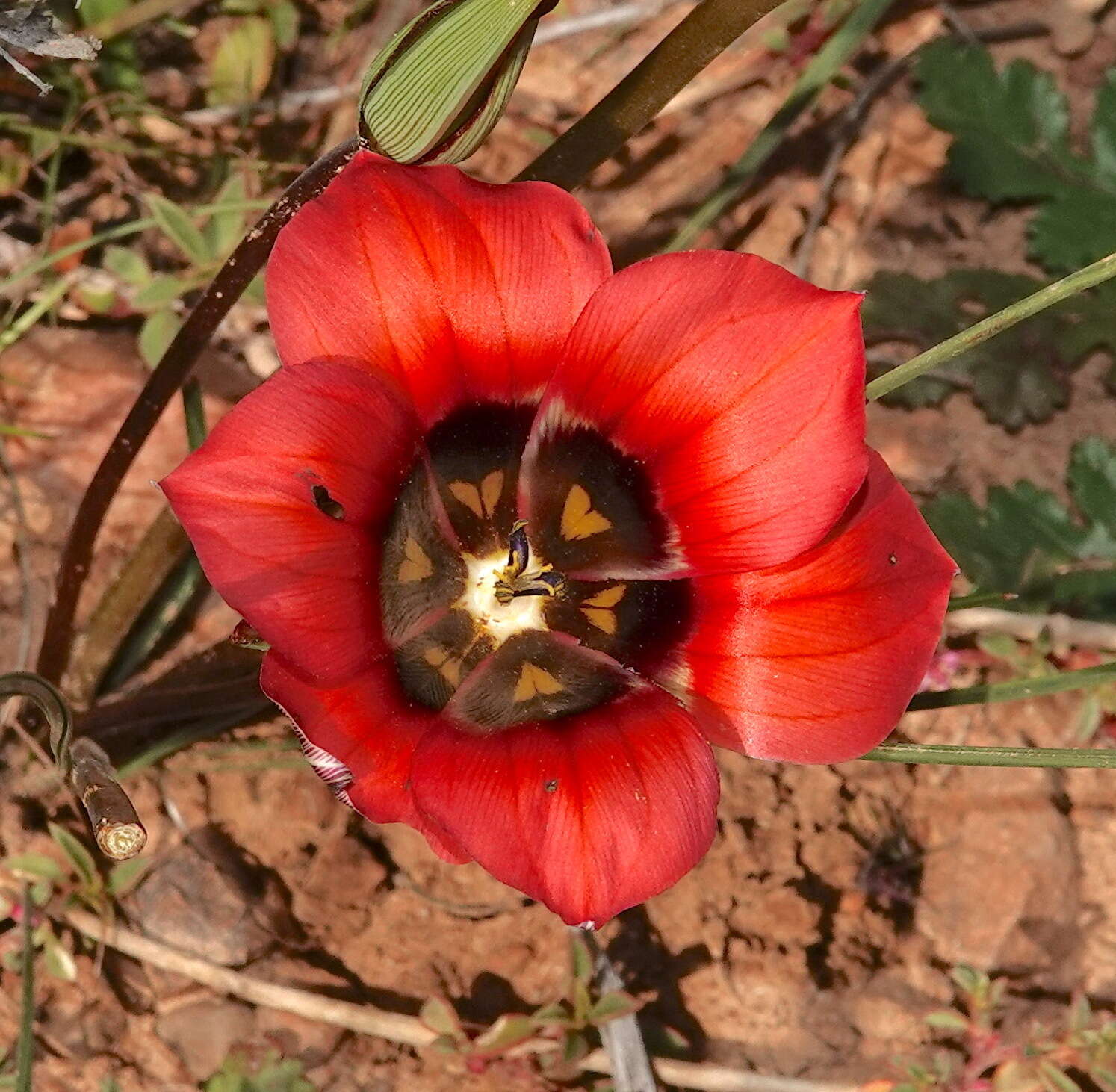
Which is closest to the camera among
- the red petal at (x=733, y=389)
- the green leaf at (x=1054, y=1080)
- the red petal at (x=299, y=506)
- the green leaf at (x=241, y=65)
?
the red petal at (x=299, y=506)

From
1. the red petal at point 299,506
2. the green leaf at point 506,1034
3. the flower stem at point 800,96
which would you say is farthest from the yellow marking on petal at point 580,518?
the green leaf at point 506,1034

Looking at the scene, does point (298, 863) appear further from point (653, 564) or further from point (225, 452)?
point (225, 452)

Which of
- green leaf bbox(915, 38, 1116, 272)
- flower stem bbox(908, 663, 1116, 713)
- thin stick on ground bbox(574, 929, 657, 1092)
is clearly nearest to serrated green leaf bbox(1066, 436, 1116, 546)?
green leaf bbox(915, 38, 1116, 272)

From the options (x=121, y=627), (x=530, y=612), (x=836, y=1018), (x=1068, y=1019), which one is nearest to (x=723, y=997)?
(x=836, y=1018)

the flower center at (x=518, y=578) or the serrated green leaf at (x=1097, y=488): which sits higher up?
the flower center at (x=518, y=578)

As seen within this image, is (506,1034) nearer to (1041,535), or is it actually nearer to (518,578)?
(518,578)

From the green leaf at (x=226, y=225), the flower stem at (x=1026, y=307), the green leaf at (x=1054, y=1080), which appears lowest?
the green leaf at (x=1054, y=1080)

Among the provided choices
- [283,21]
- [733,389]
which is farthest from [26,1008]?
[283,21]

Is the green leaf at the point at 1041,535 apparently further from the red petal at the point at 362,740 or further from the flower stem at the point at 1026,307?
the red petal at the point at 362,740
